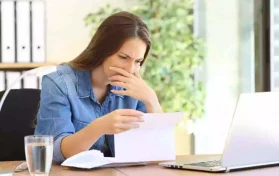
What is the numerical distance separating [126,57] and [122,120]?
372mm

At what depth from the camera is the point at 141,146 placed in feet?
5.67

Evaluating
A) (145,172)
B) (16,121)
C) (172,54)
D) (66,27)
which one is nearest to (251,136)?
(145,172)

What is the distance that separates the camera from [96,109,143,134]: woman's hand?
64.0 inches

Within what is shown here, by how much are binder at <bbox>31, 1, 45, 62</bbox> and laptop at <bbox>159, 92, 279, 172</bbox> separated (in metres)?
1.87

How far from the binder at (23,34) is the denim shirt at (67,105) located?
1387 millimetres

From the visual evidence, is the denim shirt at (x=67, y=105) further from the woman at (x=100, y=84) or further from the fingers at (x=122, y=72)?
the fingers at (x=122, y=72)

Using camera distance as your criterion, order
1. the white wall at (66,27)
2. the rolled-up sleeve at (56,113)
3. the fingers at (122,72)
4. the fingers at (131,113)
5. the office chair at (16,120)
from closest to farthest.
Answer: the fingers at (131,113), the rolled-up sleeve at (56,113), the fingers at (122,72), the office chair at (16,120), the white wall at (66,27)

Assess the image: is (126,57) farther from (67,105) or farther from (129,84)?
(67,105)

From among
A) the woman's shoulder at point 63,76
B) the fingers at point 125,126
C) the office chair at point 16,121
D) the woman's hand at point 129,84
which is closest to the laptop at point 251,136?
the fingers at point 125,126

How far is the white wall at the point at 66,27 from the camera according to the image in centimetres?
363

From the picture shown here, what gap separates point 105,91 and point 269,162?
64cm

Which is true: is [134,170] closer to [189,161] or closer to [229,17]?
[189,161]

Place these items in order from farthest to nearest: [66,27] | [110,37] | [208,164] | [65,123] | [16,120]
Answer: [66,27]
[16,120]
[110,37]
[65,123]
[208,164]

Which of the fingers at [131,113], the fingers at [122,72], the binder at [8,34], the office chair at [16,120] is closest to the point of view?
the fingers at [131,113]
